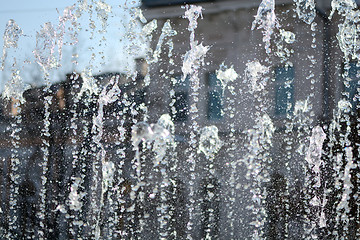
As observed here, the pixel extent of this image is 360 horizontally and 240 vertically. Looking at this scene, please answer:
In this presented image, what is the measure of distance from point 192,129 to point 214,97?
73 cm

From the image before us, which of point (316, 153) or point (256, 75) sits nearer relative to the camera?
point (316, 153)

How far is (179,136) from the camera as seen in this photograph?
6770 mm

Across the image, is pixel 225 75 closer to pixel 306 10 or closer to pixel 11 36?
pixel 306 10

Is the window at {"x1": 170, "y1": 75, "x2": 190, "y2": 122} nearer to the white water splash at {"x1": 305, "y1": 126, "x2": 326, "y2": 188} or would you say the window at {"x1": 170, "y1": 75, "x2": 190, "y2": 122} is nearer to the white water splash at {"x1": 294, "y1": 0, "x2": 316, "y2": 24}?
the white water splash at {"x1": 305, "y1": 126, "x2": 326, "y2": 188}

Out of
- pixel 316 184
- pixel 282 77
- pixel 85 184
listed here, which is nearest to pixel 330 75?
pixel 282 77

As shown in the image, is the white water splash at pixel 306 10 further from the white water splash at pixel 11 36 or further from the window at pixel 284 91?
the white water splash at pixel 11 36

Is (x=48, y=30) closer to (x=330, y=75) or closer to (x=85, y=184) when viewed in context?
(x=85, y=184)

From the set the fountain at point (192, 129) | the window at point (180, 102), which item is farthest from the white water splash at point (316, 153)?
the window at point (180, 102)

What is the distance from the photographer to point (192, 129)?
22.9 feet

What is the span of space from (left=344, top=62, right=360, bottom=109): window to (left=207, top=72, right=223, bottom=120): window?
174 centimetres

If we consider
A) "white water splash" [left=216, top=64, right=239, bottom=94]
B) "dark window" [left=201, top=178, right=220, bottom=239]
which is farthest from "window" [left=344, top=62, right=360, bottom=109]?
"dark window" [left=201, top=178, right=220, bottom=239]

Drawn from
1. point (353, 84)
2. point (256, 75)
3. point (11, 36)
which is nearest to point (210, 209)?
point (256, 75)

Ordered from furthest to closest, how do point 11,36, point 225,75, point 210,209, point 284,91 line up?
point 225,75
point 284,91
point 210,209
point 11,36

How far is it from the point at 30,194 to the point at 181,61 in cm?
299
